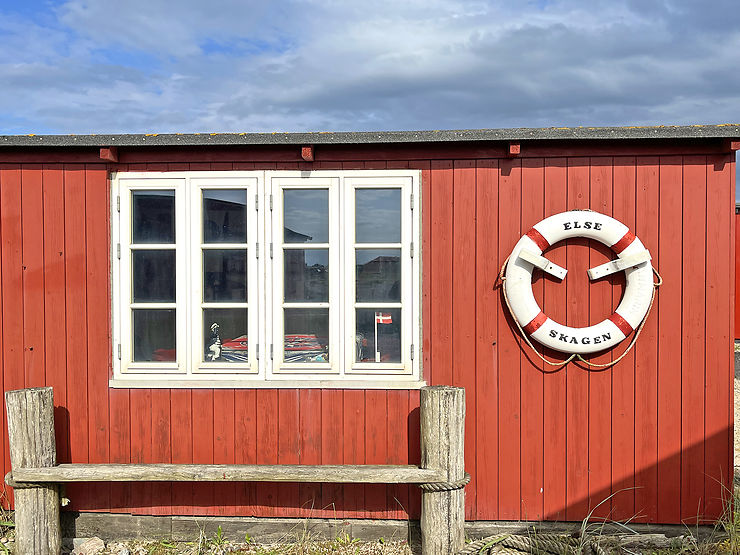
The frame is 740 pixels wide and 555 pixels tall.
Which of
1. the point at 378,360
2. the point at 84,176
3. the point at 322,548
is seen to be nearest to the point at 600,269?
the point at 378,360

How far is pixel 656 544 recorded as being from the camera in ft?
11.5

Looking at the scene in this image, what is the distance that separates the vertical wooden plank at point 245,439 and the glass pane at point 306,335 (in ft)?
1.17

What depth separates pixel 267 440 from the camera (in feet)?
11.9

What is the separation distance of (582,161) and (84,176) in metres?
3.12

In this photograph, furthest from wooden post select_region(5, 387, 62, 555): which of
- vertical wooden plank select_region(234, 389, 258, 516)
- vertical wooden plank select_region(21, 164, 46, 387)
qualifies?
vertical wooden plank select_region(234, 389, 258, 516)

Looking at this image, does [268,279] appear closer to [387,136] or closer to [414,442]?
[387,136]

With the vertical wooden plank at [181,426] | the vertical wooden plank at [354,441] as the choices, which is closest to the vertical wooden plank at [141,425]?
the vertical wooden plank at [181,426]

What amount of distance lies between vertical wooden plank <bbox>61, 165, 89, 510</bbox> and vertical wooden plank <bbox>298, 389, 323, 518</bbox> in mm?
1378

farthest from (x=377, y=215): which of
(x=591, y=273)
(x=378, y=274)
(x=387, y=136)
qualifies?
(x=591, y=273)

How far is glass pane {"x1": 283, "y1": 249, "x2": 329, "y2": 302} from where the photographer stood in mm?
3580

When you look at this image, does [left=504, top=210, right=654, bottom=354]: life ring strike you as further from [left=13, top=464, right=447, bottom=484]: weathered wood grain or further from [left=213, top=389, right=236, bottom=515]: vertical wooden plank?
[left=213, top=389, right=236, bottom=515]: vertical wooden plank

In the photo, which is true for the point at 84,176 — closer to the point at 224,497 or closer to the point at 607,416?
the point at 224,497

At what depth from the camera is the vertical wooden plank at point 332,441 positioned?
3.59 m

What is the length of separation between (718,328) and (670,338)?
0.29 meters
